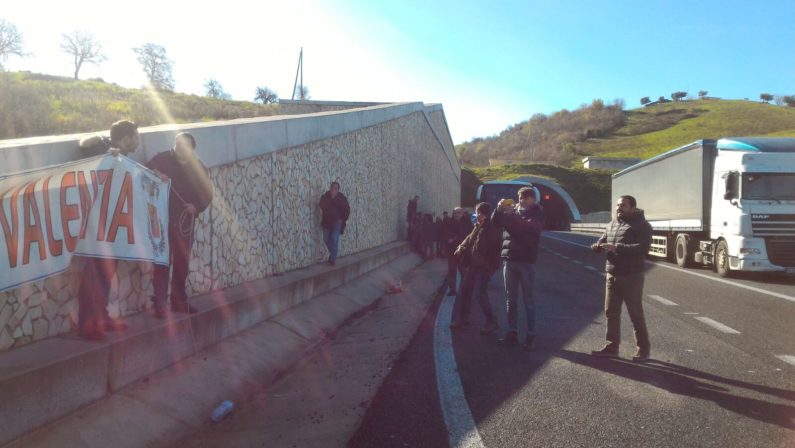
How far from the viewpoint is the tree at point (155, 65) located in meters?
44.4

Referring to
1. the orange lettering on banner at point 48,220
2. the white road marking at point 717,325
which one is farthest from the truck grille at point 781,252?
the orange lettering on banner at point 48,220

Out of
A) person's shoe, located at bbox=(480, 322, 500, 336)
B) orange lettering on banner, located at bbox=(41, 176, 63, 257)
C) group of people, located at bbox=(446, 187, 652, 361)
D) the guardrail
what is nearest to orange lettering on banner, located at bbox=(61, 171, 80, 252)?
orange lettering on banner, located at bbox=(41, 176, 63, 257)

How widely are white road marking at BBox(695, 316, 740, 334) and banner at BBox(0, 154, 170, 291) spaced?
7646mm

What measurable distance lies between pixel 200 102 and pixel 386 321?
2745 centimetres

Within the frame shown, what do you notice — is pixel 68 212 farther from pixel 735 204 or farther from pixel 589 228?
pixel 589 228

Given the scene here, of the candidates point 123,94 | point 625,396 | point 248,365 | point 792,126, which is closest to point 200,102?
point 123,94

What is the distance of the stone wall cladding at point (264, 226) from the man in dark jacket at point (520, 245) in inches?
139

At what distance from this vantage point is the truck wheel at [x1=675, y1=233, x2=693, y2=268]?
19828mm

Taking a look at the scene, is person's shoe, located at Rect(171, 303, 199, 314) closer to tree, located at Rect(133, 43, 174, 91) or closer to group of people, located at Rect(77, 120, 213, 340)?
group of people, located at Rect(77, 120, 213, 340)

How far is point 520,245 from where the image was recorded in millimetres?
8055

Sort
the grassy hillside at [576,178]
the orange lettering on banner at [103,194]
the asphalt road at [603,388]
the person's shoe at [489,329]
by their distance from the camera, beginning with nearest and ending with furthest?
the asphalt road at [603,388]
the orange lettering on banner at [103,194]
the person's shoe at [489,329]
the grassy hillside at [576,178]

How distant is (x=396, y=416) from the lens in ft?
16.8

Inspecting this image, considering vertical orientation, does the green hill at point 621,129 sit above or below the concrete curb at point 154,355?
above

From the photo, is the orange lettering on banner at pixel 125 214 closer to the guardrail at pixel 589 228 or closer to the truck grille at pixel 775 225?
the truck grille at pixel 775 225
